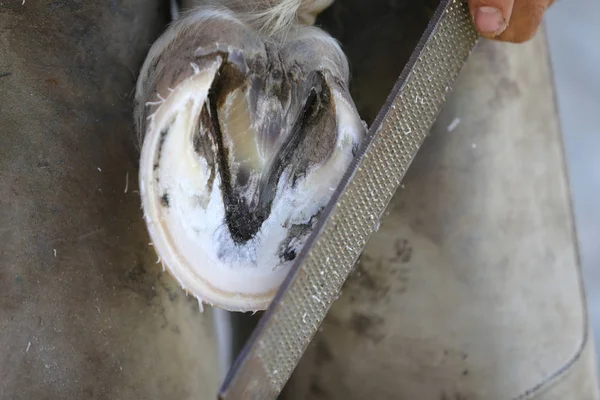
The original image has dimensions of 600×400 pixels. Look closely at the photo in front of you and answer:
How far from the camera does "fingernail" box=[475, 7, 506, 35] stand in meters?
0.72

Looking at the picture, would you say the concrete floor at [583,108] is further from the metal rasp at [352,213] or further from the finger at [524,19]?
the metal rasp at [352,213]

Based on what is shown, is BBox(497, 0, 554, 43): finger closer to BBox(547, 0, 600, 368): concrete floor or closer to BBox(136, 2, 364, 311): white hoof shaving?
BBox(136, 2, 364, 311): white hoof shaving

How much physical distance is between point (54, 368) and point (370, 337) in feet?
1.30

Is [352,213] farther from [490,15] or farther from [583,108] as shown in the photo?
[583,108]

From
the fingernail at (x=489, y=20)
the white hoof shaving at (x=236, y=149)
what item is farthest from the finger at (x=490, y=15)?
the white hoof shaving at (x=236, y=149)

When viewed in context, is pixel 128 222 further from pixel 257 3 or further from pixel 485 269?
pixel 485 269

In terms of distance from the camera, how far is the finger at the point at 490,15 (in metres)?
0.71

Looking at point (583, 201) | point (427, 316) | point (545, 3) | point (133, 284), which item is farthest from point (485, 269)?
point (583, 201)

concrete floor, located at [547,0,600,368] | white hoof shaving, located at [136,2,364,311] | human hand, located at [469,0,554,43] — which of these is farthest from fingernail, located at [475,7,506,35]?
concrete floor, located at [547,0,600,368]

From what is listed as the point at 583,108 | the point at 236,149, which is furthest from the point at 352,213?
the point at 583,108

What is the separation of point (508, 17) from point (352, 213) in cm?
28

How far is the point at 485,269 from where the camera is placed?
34.8 inches

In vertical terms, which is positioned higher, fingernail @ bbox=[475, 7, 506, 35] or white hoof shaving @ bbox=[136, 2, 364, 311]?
fingernail @ bbox=[475, 7, 506, 35]

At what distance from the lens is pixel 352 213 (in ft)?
2.10
